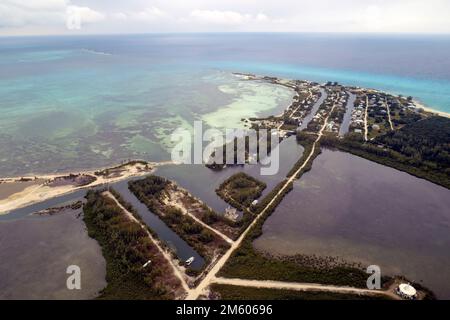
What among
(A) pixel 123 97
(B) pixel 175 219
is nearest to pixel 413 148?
(B) pixel 175 219

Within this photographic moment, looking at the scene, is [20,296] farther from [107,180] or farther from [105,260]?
[107,180]

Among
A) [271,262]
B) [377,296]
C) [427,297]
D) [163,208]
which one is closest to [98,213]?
[163,208]

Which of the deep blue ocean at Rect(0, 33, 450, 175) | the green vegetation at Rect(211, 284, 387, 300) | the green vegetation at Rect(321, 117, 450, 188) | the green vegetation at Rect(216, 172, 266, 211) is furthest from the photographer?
the deep blue ocean at Rect(0, 33, 450, 175)

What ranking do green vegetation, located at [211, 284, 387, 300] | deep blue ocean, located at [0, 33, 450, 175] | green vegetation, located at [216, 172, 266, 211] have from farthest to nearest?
deep blue ocean, located at [0, 33, 450, 175], green vegetation, located at [216, 172, 266, 211], green vegetation, located at [211, 284, 387, 300]

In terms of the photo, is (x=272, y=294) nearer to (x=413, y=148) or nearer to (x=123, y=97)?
(x=413, y=148)

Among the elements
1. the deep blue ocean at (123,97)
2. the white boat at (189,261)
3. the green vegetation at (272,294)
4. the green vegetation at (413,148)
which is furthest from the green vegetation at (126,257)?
the green vegetation at (413,148)

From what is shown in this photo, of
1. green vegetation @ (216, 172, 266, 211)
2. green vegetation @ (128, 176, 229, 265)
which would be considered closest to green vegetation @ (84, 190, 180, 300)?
green vegetation @ (128, 176, 229, 265)

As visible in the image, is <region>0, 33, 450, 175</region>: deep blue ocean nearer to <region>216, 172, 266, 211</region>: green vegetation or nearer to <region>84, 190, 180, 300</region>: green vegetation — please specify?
<region>216, 172, 266, 211</region>: green vegetation
